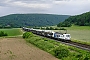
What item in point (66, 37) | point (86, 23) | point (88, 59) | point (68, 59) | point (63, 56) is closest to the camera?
point (88, 59)

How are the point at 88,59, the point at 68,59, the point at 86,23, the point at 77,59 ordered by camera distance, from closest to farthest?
the point at 88,59, the point at 77,59, the point at 68,59, the point at 86,23

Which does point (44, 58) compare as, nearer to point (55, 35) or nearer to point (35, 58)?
point (35, 58)

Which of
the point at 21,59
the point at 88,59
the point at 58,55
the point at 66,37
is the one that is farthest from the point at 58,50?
the point at 66,37

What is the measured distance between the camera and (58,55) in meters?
30.1

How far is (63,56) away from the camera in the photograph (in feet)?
94.6

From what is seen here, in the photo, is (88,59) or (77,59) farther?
(77,59)

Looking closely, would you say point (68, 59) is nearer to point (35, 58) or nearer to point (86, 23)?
point (35, 58)

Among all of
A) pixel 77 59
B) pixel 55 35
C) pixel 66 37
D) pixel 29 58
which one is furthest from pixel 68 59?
pixel 55 35

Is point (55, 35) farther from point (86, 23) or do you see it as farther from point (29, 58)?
point (86, 23)

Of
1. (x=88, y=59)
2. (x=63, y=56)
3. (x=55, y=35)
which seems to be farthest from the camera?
(x=55, y=35)

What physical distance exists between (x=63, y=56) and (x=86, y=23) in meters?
116

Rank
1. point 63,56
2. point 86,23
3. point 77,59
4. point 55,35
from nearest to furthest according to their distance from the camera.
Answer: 1. point 77,59
2. point 63,56
3. point 55,35
4. point 86,23

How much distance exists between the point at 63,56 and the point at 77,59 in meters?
4.72

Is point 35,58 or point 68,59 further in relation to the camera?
point 35,58
